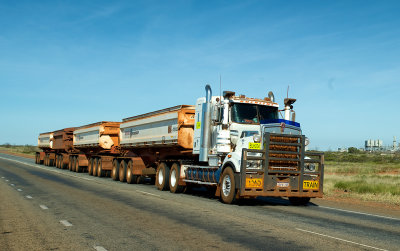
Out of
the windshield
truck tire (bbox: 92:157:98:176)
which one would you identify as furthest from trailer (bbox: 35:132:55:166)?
the windshield

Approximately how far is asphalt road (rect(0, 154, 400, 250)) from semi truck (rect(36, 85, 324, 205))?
33.0 inches

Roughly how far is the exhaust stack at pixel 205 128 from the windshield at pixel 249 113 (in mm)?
1432

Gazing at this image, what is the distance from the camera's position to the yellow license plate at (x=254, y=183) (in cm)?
1328

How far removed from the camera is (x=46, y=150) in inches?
1921

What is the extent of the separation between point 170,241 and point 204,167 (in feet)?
27.6

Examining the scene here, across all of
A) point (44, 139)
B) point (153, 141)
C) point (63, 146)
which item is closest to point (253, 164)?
point (153, 141)

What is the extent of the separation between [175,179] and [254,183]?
5.66 m

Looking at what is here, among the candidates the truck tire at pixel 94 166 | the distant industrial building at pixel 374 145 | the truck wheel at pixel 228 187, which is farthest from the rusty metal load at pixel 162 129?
the distant industrial building at pixel 374 145

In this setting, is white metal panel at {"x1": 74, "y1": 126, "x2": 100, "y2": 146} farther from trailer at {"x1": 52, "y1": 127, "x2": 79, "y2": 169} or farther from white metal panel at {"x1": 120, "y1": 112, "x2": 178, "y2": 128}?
white metal panel at {"x1": 120, "y1": 112, "x2": 178, "y2": 128}

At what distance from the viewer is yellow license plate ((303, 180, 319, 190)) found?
1399 centimetres

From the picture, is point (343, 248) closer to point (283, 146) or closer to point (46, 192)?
point (283, 146)

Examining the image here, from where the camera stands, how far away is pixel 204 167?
16.0 metres

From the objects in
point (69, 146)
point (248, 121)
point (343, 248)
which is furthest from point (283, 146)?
point (69, 146)

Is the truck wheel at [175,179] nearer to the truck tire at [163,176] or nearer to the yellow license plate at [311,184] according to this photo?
the truck tire at [163,176]
